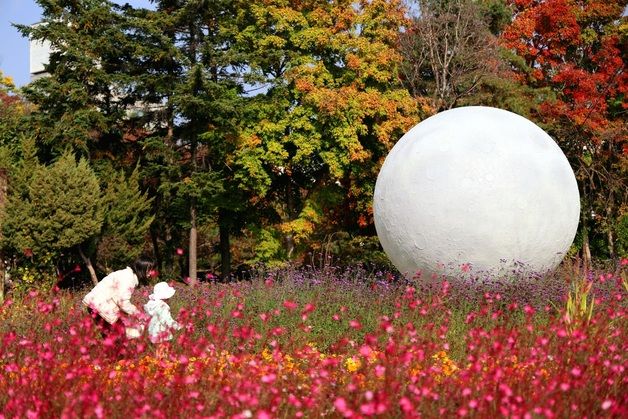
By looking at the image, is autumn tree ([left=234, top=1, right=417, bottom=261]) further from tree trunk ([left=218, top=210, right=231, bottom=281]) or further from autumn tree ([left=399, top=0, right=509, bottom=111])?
autumn tree ([left=399, top=0, right=509, bottom=111])

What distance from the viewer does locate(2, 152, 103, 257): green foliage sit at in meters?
18.8

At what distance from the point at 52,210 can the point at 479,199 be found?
1177cm

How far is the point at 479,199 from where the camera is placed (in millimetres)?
11359

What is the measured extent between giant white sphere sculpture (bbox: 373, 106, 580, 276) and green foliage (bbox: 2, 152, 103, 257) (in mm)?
9812

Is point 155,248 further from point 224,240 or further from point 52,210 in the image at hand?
point 52,210

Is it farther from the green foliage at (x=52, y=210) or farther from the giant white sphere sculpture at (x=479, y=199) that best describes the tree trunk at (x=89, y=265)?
the giant white sphere sculpture at (x=479, y=199)

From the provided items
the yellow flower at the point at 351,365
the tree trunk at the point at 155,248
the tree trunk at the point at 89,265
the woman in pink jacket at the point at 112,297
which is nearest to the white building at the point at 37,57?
the tree trunk at the point at 155,248

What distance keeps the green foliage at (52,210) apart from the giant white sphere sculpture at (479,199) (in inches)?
386

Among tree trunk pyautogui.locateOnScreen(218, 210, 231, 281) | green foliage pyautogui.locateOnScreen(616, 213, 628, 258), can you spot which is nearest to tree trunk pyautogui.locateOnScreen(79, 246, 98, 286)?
tree trunk pyautogui.locateOnScreen(218, 210, 231, 281)

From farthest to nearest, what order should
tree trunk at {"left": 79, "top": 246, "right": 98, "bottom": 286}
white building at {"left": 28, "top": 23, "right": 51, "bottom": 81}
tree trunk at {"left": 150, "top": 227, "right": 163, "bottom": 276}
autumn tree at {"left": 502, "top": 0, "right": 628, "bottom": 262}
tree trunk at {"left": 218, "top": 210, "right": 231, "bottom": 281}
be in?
white building at {"left": 28, "top": 23, "right": 51, "bottom": 81}
autumn tree at {"left": 502, "top": 0, "right": 628, "bottom": 262}
tree trunk at {"left": 150, "top": 227, "right": 163, "bottom": 276}
tree trunk at {"left": 218, "top": 210, "right": 231, "bottom": 281}
tree trunk at {"left": 79, "top": 246, "right": 98, "bottom": 286}

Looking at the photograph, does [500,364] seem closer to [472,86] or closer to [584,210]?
[472,86]

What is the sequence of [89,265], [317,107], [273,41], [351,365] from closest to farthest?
[351,365] → [89,265] → [317,107] → [273,41]

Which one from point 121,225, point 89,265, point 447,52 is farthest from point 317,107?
point 89,265

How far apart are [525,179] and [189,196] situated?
1345 centimetres
